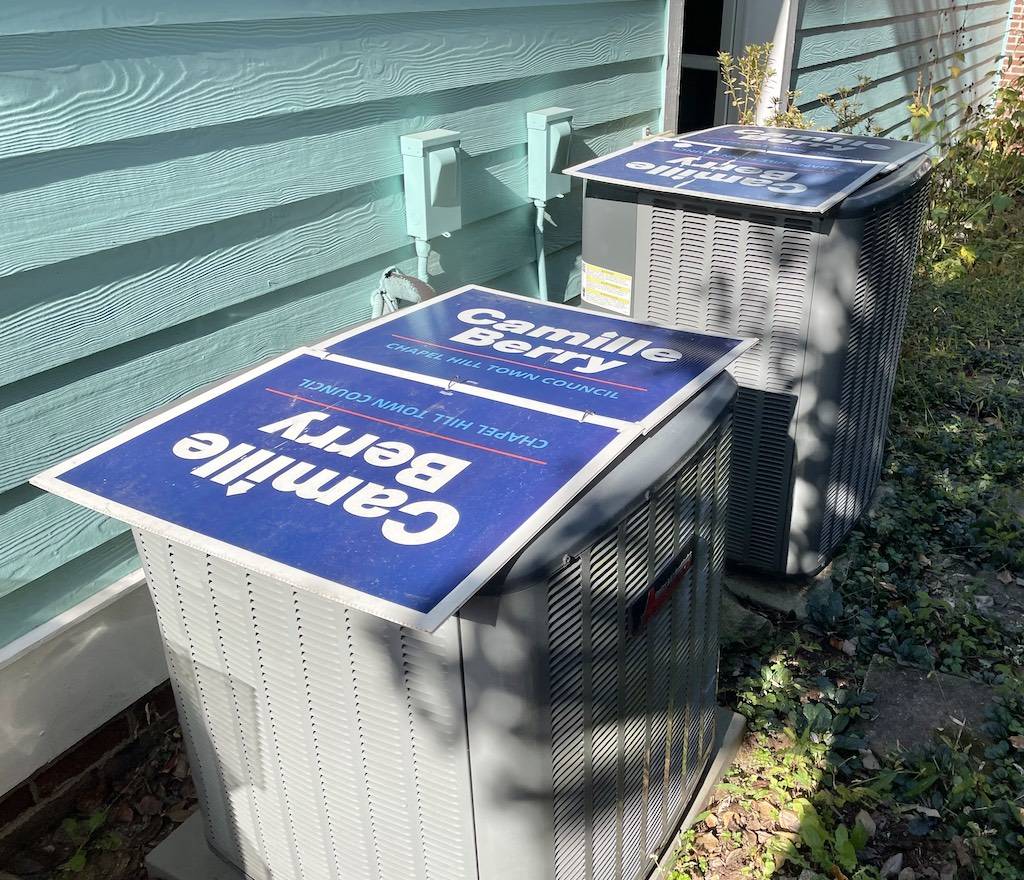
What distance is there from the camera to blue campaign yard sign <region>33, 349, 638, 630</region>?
1411 mm

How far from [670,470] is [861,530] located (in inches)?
96.4

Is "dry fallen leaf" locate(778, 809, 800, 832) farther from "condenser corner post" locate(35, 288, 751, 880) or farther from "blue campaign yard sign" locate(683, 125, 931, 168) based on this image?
"blue campaign yard sign" locate(683, 125, 931, 168)

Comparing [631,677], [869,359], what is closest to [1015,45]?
[869,359]

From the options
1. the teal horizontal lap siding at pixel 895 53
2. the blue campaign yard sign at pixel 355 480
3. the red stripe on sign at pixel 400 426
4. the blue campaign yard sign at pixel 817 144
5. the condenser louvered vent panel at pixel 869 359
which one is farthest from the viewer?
the teal horizontal lap siding at pixel 895 53

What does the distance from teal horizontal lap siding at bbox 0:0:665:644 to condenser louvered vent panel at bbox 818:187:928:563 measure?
150 cm

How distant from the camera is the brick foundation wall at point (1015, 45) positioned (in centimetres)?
1023

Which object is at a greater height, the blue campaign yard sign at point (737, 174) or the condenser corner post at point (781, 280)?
the blue campaign yard sign at point (737, 174)

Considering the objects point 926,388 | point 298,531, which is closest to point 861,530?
point 926,388

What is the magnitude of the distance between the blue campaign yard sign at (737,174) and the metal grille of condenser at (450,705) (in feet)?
3.86

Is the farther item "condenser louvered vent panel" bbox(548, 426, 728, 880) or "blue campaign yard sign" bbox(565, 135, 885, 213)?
"blue campaign yard sign" bbox(565, 135, 885, 213)

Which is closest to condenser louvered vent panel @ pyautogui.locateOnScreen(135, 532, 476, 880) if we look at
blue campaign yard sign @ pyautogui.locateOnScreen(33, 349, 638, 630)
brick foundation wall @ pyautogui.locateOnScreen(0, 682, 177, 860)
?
blue campaign yard sign @ pyautogui.locateOnScreen(33, 349, 638, 630)

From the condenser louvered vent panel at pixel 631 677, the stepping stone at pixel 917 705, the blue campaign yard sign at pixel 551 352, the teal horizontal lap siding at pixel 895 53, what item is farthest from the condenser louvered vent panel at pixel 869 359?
the teal horizontal lap siding at pixel 895 53

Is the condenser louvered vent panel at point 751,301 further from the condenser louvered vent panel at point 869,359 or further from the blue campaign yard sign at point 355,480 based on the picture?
the blue campaign yard sign at point 355,480

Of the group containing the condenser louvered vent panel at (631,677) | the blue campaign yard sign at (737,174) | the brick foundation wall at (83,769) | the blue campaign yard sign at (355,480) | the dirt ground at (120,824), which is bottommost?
the dirt ground at (120,824)
